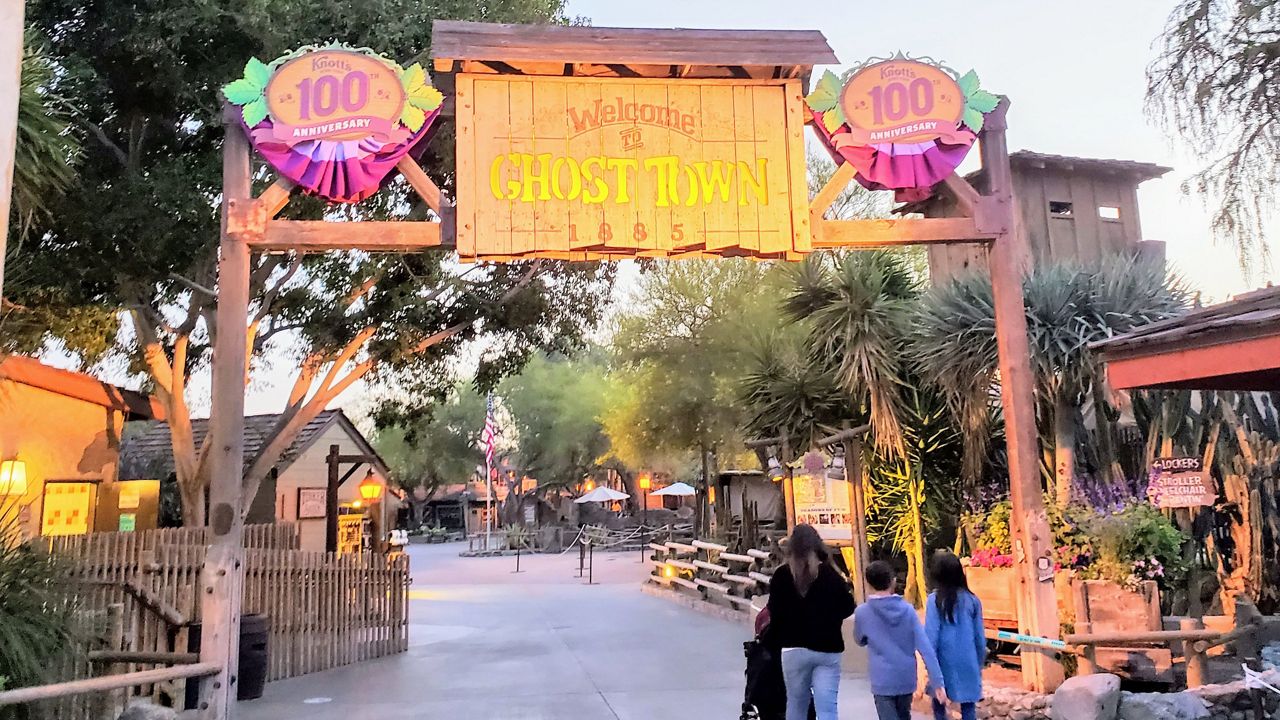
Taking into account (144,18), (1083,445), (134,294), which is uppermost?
(144,18)

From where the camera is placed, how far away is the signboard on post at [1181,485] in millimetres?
6781

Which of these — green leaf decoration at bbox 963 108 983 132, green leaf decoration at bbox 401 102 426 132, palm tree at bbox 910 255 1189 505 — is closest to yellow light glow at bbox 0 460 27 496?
green leaf decoration at bbox 401 102 426 132

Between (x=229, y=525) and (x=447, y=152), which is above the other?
(x=447, y=152)

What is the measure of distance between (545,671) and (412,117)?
571cm

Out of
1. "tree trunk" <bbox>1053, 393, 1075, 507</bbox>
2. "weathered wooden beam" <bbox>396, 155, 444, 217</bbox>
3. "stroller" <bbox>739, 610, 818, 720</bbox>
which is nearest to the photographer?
"stroller" <bbox>739, 610, 818, 720</bbox>

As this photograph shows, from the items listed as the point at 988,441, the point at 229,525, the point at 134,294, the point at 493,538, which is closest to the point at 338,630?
the point at 229,525

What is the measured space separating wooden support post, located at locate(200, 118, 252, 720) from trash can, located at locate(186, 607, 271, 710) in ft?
5.86

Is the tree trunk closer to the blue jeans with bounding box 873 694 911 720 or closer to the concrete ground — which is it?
the concrete ground

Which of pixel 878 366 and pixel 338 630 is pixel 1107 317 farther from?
pixel 338 630

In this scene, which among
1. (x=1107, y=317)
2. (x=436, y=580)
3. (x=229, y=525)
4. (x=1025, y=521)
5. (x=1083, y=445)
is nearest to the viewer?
(x=229, y=525)

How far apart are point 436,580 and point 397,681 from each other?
1435cm

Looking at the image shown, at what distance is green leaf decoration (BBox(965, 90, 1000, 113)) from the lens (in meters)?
7.29

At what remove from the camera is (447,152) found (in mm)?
11492

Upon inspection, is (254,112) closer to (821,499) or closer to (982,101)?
(982,101)
